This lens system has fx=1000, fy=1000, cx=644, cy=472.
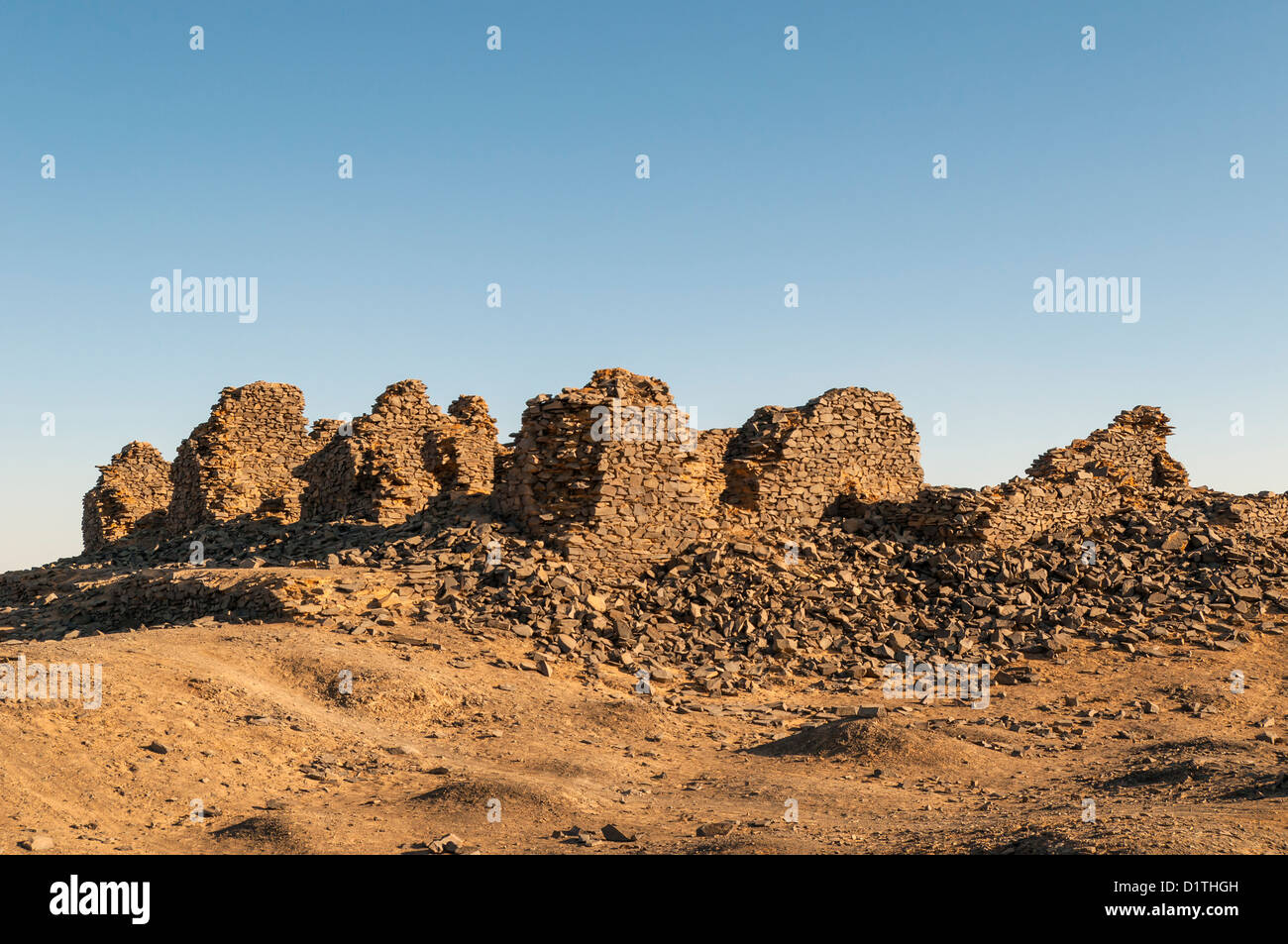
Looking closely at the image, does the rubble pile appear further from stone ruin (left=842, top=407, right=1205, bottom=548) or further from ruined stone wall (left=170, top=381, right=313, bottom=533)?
ruined stone wall (left=170, top=381, right=313, bottom=533)

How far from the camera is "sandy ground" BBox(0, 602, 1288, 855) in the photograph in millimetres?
6766

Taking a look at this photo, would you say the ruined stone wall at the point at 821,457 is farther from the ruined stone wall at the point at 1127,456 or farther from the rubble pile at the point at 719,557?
the ruined stone wall at the point at 1127,456

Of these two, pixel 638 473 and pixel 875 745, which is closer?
pixel 875 745

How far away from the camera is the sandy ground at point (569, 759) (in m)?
6.77

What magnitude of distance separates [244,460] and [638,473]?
13892mm

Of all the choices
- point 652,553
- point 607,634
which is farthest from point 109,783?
point 652,553

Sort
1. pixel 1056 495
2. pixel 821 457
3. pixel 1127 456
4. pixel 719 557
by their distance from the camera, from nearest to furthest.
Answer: pixel 719 557 < pixel 821 457 < pixel 1056 495 < pixel 1127 456

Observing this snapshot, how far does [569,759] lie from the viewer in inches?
372
